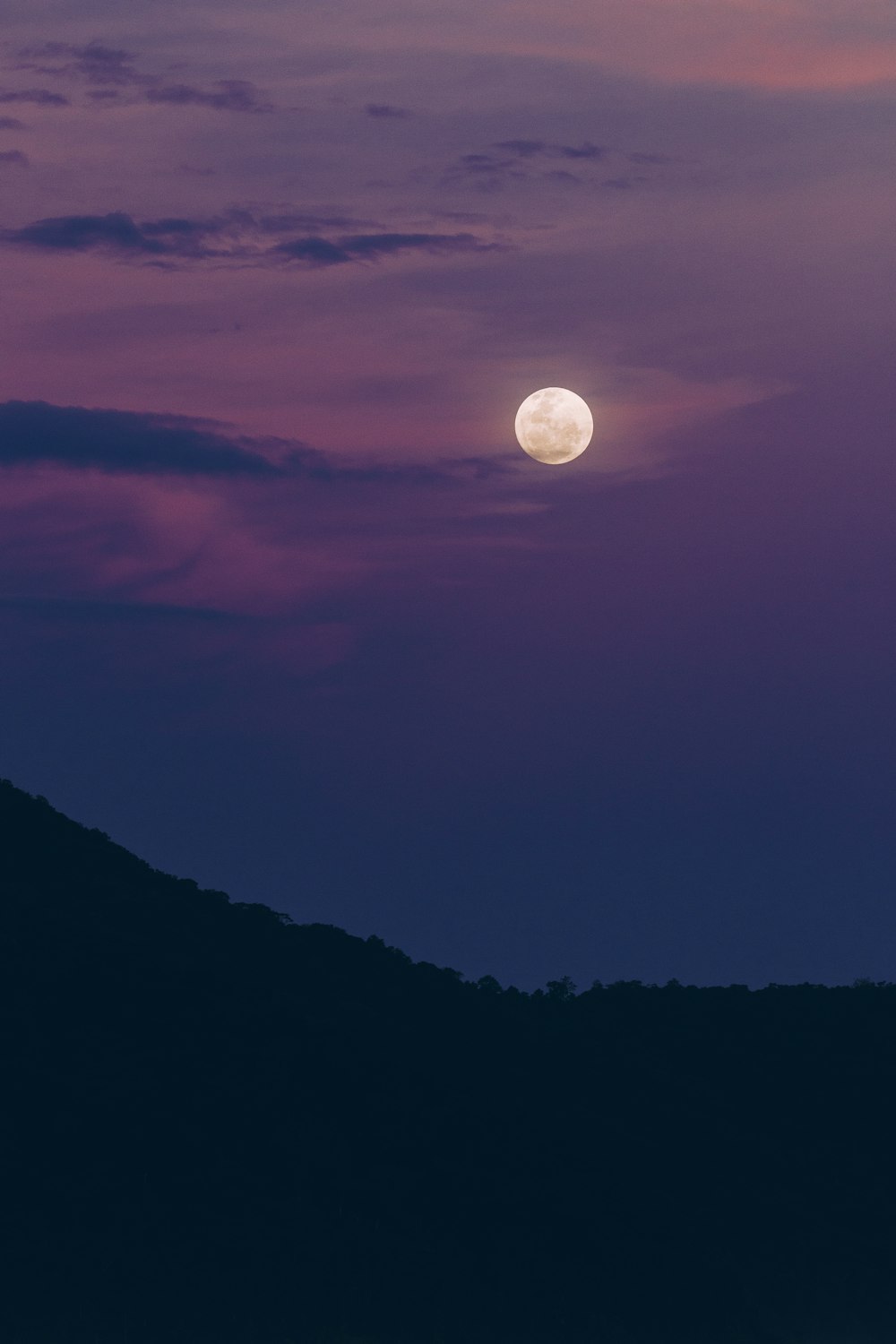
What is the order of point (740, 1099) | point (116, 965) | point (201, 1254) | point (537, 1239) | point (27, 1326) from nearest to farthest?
point (27, 1326) → point (201, 1254) → point (537, 1239) → point (116, 965) → point (740, 1099)

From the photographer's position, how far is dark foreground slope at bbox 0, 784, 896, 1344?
44500 mm

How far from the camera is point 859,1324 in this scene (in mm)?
50375

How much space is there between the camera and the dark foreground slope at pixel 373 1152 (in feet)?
146

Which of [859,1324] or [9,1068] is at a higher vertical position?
[9,1068]

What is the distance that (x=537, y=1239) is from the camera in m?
47.9

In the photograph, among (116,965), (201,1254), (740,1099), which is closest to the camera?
(201,1254)

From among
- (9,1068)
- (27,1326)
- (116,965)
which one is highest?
(116,965)

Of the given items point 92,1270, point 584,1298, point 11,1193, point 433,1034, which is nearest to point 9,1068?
point 11,1193

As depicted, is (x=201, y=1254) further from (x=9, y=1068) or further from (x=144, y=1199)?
(x=9, y=1068)

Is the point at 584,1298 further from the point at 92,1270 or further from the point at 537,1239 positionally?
the point at 92,1270

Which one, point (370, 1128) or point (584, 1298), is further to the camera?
point (370, 1128)

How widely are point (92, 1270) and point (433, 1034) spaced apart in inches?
621

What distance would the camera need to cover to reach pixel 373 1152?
5006 cm

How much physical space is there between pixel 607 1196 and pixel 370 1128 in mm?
7239
